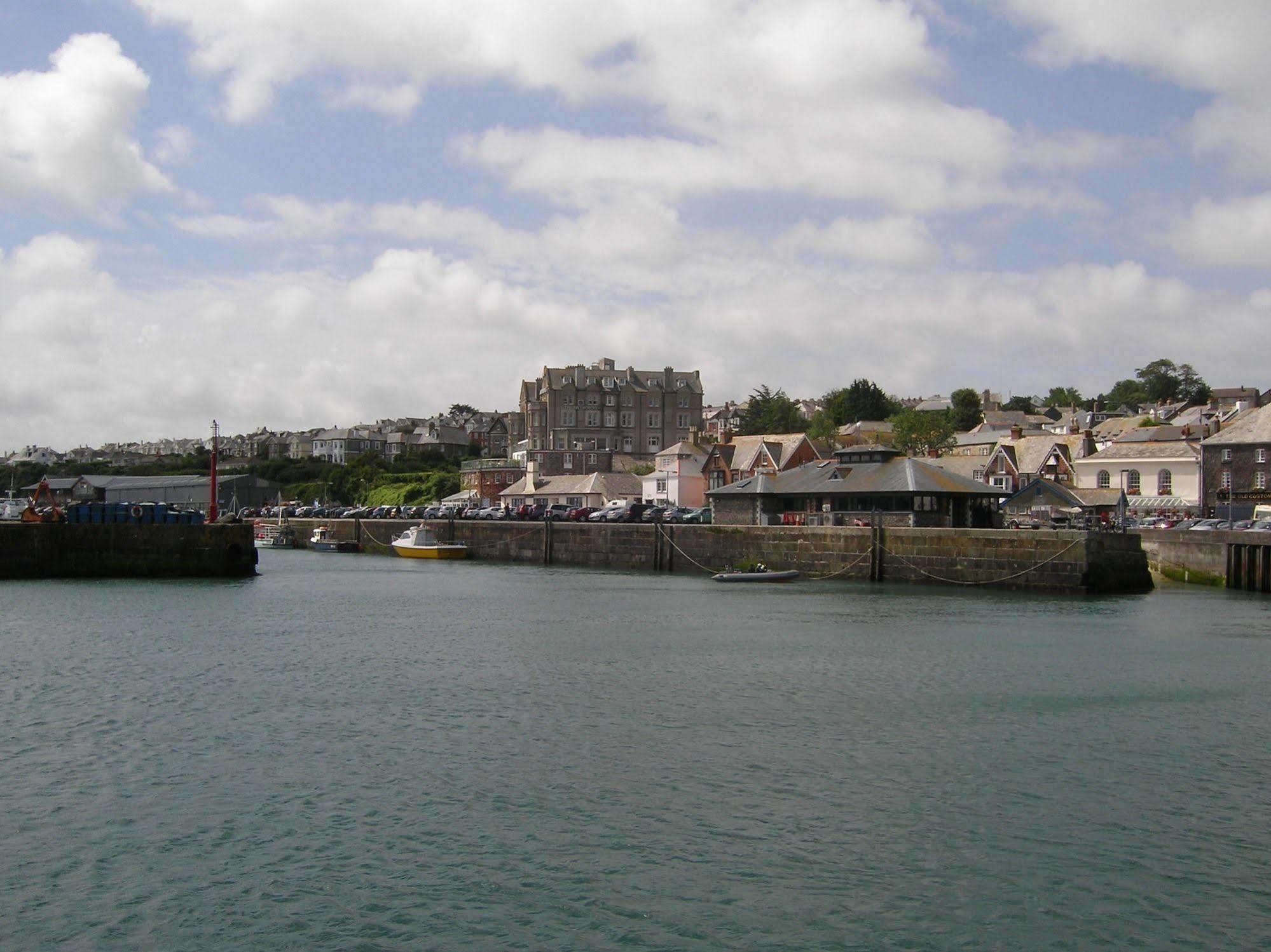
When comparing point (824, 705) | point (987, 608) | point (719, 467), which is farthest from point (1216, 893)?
point (719, 467)

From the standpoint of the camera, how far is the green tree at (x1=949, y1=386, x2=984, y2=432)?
17212cm

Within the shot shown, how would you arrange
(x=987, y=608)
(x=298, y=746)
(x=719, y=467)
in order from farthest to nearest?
1. (x=719, y=467)
2. (x=987, y=608)
3. (x=298, y=746)

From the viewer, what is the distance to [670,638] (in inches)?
1513

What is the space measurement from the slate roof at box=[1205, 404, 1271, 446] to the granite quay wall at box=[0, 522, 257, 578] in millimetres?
63516

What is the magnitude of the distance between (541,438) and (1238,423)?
277ft

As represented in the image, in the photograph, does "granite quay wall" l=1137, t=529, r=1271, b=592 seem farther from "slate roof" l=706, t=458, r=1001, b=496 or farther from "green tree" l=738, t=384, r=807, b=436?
"green tree" l=738, t=384, r=807, b=436

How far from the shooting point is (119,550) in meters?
56.4

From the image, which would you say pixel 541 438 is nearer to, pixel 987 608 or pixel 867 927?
pixel 987 608

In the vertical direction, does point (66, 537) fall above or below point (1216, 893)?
above

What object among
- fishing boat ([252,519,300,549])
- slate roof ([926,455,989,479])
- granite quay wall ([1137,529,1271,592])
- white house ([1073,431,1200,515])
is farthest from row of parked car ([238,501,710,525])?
white house ([1073,431,1200,515])

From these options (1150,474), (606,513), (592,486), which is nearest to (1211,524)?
(1150,474)

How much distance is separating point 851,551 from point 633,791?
43778 mm

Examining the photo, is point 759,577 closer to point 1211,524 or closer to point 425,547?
point 1211,524

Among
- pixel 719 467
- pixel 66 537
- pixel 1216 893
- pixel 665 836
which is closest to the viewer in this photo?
pixel 1216 893
